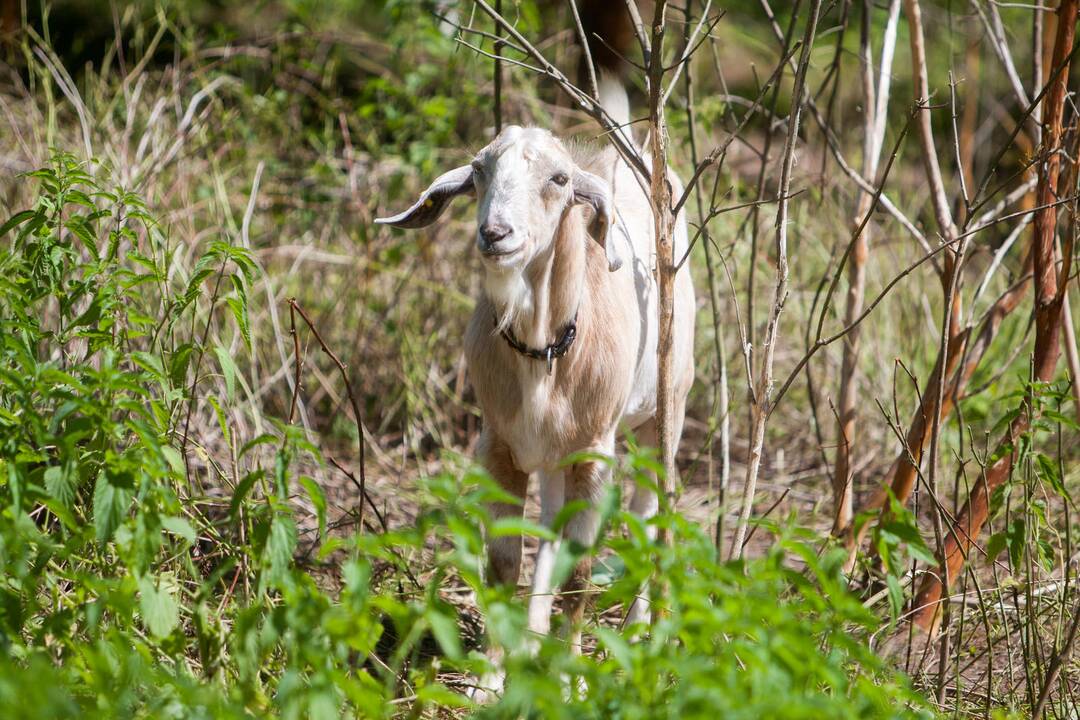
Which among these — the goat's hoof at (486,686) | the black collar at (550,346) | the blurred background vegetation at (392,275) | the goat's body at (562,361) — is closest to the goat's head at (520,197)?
the goat's body at (562,361)

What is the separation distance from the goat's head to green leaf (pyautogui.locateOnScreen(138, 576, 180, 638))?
131 cm

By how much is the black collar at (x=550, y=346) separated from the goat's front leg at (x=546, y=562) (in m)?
0.51

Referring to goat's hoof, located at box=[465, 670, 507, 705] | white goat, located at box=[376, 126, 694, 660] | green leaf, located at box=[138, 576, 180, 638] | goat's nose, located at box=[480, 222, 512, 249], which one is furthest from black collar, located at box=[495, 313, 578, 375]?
green leaf, located at box=[138, 576, 180, 638]

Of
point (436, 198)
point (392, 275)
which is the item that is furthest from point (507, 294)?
point (392, 275)

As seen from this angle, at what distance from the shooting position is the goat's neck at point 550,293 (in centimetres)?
338

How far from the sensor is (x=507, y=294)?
329 cm

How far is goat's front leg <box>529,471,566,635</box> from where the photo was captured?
3377mm

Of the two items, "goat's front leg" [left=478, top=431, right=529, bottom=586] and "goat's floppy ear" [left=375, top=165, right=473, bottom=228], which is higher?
"goat's floppy ear" [left=375, top=165, right=473, bottom=228]

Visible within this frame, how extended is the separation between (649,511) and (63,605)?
7.07 feet

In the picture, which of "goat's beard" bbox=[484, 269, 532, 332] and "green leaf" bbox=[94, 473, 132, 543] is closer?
"green leaf" bbox=[94, 473, 132, 543]

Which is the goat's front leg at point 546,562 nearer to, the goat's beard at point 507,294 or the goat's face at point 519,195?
the goat's beard at point 507,294

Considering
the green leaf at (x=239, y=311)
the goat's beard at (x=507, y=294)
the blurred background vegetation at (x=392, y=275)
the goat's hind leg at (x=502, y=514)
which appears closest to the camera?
the green leaf at (x=239, y=311)

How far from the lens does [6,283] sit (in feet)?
8.18

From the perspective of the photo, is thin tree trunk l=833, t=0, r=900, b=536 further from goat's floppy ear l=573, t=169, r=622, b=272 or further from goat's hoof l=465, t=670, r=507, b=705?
goat's hoof l=465, t=670, r=507, b=705
